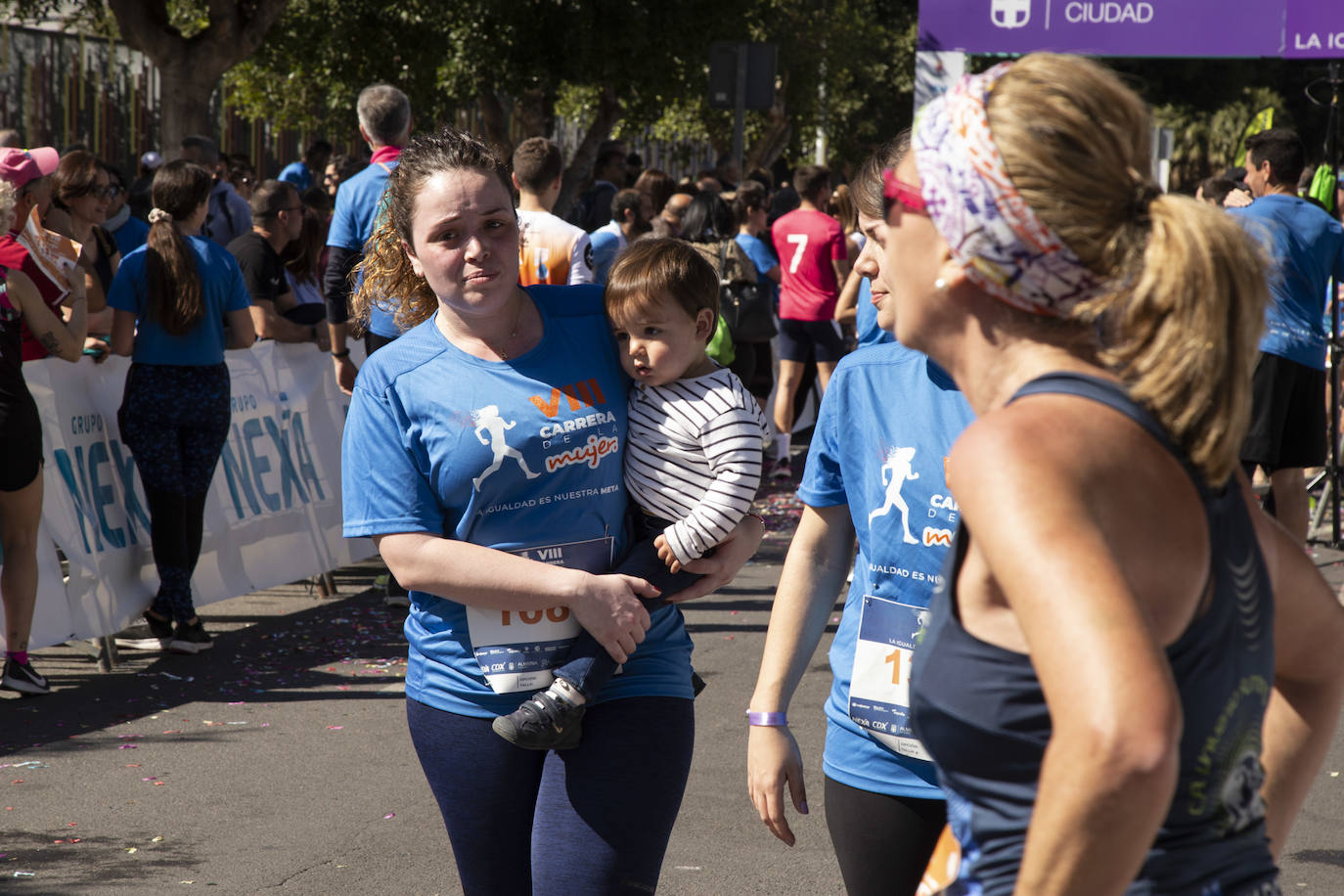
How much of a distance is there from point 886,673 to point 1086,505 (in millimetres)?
1294

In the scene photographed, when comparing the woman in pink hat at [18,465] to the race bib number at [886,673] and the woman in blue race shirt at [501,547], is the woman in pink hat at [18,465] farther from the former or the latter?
the race bib number at [886,673]

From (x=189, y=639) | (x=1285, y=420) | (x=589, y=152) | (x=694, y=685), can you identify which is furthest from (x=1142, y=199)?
(x=589, y=152)

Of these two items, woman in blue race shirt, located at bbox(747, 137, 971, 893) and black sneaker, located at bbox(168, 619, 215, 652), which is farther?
black sneaker, located at bbox(168, 619, 215, 652)

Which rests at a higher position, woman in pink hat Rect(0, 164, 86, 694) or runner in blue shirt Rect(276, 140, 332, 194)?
runner in blue shirt Rect(276, 140, 332, 194)

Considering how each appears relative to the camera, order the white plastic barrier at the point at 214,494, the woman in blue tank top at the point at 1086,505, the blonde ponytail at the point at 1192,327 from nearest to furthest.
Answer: the woman in blue tank top at the point at 1086,505 < the blonde ponytail at the point at 1192,327 < the white plastic barrier at the point at 214,494

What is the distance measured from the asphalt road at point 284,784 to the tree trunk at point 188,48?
920cm

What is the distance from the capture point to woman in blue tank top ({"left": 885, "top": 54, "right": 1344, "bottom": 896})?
4.12 feet

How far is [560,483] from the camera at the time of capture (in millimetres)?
2711

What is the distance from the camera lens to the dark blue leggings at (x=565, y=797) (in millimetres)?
2631

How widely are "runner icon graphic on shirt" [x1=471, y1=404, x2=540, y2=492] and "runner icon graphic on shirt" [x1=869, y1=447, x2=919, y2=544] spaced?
63cm

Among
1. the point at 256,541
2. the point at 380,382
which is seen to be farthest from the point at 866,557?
the point at 256,541

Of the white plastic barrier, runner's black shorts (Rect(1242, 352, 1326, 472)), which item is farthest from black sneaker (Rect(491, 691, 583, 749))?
runner's black shorts (Rect(1242, 352, 1326, 472))

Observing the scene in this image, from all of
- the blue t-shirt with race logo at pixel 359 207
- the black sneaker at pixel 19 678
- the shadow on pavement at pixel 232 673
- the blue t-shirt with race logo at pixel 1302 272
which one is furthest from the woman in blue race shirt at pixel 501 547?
the blue t-shirt with race logo at pixel 1302 272

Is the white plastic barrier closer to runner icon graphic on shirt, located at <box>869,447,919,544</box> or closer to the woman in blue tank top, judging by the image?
runner icon graphic on shirt, located at <box>869,447,919,544</box>
